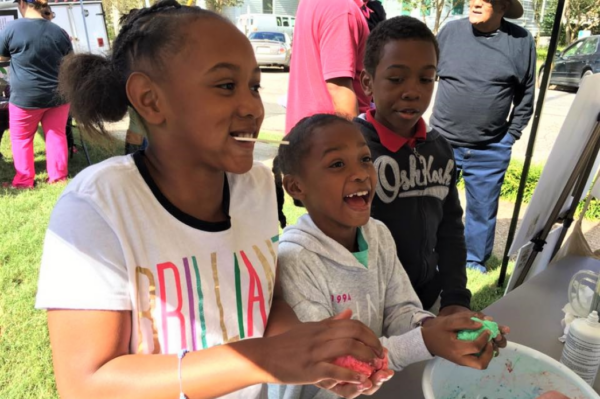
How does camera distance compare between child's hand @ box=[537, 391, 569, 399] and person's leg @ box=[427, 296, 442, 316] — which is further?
person's leg @ box=[427, 296, 442, 316]

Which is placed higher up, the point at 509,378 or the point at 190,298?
the point at 190,298

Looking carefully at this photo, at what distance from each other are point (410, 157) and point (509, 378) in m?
0.78

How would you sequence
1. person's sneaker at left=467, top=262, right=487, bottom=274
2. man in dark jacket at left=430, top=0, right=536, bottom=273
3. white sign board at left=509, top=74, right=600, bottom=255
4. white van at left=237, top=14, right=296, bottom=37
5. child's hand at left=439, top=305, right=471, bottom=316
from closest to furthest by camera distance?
child's hand at left=439, top=305, right=471, bottom=316 < white sign board at left=509, top=74, right=600, bottom=255 < man in dark jacket at left=430, top=0, right=536, bottom=273 < person's sneaker at left=467, top=262, right=487, bottom=274 < white van at left=237, top=14, right=296, bottom=37

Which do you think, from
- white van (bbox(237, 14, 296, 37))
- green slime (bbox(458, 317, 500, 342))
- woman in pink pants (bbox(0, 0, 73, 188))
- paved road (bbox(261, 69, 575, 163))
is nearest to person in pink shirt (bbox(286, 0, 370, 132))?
green slime (bbox(458, 317, 500, 342))

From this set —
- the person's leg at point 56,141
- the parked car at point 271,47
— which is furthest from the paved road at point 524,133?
the person's leg at point 56,141

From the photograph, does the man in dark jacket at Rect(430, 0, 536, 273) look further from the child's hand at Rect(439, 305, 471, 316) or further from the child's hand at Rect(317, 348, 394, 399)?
the child's hand at Rect(317, 348, 394, 399)

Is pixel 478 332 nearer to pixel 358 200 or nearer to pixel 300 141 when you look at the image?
pixel 358 200

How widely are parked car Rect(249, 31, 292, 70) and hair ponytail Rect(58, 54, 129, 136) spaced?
15.0 metres

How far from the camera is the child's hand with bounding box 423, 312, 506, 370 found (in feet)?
3.23

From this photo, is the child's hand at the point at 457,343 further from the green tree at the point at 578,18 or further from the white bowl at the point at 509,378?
the green tree at the point at 578,18

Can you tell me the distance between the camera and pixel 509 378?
110 centimetres

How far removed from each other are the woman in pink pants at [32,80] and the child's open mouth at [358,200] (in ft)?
13.0

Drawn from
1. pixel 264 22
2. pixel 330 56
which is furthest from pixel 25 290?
pixel 264 22

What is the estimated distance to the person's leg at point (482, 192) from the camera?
327 centimetres
